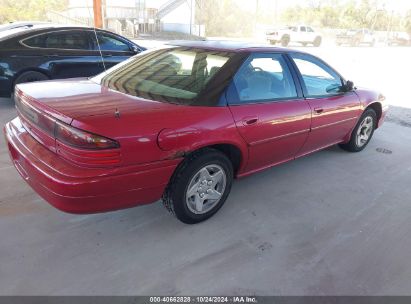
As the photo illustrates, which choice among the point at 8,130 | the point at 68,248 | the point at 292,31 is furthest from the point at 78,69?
the point at 292,31

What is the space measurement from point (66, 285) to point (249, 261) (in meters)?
1.24

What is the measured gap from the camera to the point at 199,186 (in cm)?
285

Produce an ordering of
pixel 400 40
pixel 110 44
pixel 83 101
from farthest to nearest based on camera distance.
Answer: pixel 400 40 < pixel 110 44 < pixel 83 101

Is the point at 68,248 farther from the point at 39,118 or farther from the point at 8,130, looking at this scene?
the point at 8,130

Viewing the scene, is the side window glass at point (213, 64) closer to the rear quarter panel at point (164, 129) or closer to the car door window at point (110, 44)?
the rear quarter panel at point (164, 129)

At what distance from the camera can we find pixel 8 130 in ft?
9.86

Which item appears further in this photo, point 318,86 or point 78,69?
point 78,69

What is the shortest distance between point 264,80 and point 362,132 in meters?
2.23

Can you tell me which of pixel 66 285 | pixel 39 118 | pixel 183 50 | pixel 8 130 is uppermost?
pixel 183 50

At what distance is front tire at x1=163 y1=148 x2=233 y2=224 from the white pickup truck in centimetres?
2331

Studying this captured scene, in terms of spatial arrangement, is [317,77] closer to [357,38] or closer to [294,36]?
[294,36]

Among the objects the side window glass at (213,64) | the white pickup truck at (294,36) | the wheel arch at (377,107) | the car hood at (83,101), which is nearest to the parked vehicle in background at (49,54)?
the car hood at (83,101)

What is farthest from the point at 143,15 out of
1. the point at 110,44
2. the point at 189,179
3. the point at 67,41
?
the point at 189,179

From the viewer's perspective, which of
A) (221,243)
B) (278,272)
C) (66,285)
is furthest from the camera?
(221,243)
